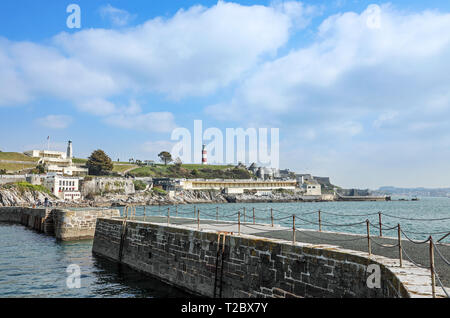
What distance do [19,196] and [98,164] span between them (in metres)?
46.0

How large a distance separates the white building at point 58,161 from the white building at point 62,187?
17.7 meters

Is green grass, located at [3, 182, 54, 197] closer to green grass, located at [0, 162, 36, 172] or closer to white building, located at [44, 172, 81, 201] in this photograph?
white building, located at [44, 172, 81, 201]

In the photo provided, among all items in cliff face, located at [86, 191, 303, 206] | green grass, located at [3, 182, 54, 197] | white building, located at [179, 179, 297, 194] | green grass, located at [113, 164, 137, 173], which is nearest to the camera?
green grass, located at [3, 182, 54, 197]

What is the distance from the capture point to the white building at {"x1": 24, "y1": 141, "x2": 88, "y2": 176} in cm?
10150

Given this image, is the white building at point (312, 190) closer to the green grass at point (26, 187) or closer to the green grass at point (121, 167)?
the green grass at point (121, 167)

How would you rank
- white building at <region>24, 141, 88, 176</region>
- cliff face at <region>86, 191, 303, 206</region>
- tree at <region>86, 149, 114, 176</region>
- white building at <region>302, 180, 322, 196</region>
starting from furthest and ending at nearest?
white building at <region>302, 180, 322, 196</region> → tree at <region>86, 149, 114, 176</region> → white building at <region>24, 141, 88, 176</region> → cliff face at <region>86, 191, 303, 206</region>

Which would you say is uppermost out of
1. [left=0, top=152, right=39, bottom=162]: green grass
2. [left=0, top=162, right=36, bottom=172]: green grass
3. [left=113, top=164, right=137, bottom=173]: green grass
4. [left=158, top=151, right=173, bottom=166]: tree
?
[left=158, top=151, right=173, bottom=166]: tree

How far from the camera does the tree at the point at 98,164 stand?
11212 centimetres

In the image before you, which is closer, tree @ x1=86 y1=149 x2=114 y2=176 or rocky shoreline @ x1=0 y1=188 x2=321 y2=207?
rocky shoreline @ x1=0 y1=188 x2=321 y2=207

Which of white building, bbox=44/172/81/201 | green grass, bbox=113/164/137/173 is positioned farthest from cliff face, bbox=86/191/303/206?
green grass, bbox=113/164/137/173

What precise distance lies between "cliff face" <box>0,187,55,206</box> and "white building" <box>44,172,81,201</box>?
5.99 metres

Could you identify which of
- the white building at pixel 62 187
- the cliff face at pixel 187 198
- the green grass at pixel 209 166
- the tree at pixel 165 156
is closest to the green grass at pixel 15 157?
the white building at pixel 62 187
